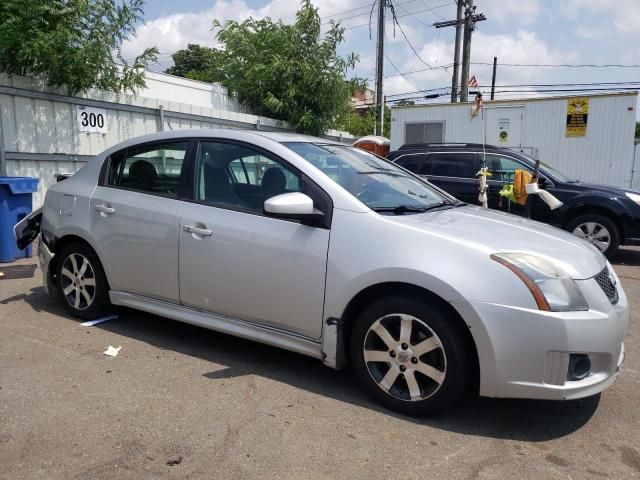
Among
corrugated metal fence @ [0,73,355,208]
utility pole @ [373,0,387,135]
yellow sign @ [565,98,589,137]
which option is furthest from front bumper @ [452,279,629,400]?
utility pole @ [373,0,387,135]

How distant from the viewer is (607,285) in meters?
3.14

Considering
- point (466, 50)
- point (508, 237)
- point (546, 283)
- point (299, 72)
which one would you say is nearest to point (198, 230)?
point (508, 237)

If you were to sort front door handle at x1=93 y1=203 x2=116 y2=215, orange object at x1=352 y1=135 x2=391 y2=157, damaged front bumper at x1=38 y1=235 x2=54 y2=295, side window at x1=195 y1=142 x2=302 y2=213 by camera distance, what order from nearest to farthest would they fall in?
1. side window at x1=195 y1=142 x2=302 y2=213
2. front door handle at x1=93 y1=203 x2=116 y2=215
3. damaged front bumper at x1=38 y1=235 x2=54 y2=295
4. orange object at x1=352 y1=135 x2=391 y2=157

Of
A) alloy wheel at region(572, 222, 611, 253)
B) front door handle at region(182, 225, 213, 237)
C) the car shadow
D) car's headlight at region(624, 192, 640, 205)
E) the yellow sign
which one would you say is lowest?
the car shadow

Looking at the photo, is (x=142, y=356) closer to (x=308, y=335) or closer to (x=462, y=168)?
(x=308, y=335)

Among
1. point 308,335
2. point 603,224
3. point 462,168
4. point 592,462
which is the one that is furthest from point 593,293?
point 462,168

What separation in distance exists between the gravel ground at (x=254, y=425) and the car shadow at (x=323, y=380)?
0.04ft

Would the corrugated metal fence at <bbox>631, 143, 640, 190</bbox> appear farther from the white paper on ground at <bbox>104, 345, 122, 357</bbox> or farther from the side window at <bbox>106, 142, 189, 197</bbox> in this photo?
the white paper on ground at <bbox>104, 345, 122, 357</bbox>

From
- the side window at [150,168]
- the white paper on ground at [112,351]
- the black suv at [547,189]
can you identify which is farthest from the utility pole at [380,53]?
the white paper on ground at [112,351]

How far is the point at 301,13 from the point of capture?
14500mm

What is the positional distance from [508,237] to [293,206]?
50.4 inches

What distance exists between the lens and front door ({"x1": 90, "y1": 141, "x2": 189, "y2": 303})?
4.02 metres

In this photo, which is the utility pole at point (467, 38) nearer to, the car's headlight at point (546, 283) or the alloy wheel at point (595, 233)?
the alloy wheel at point (595, 233)

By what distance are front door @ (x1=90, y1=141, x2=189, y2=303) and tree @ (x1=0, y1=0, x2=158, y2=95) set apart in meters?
4.21
